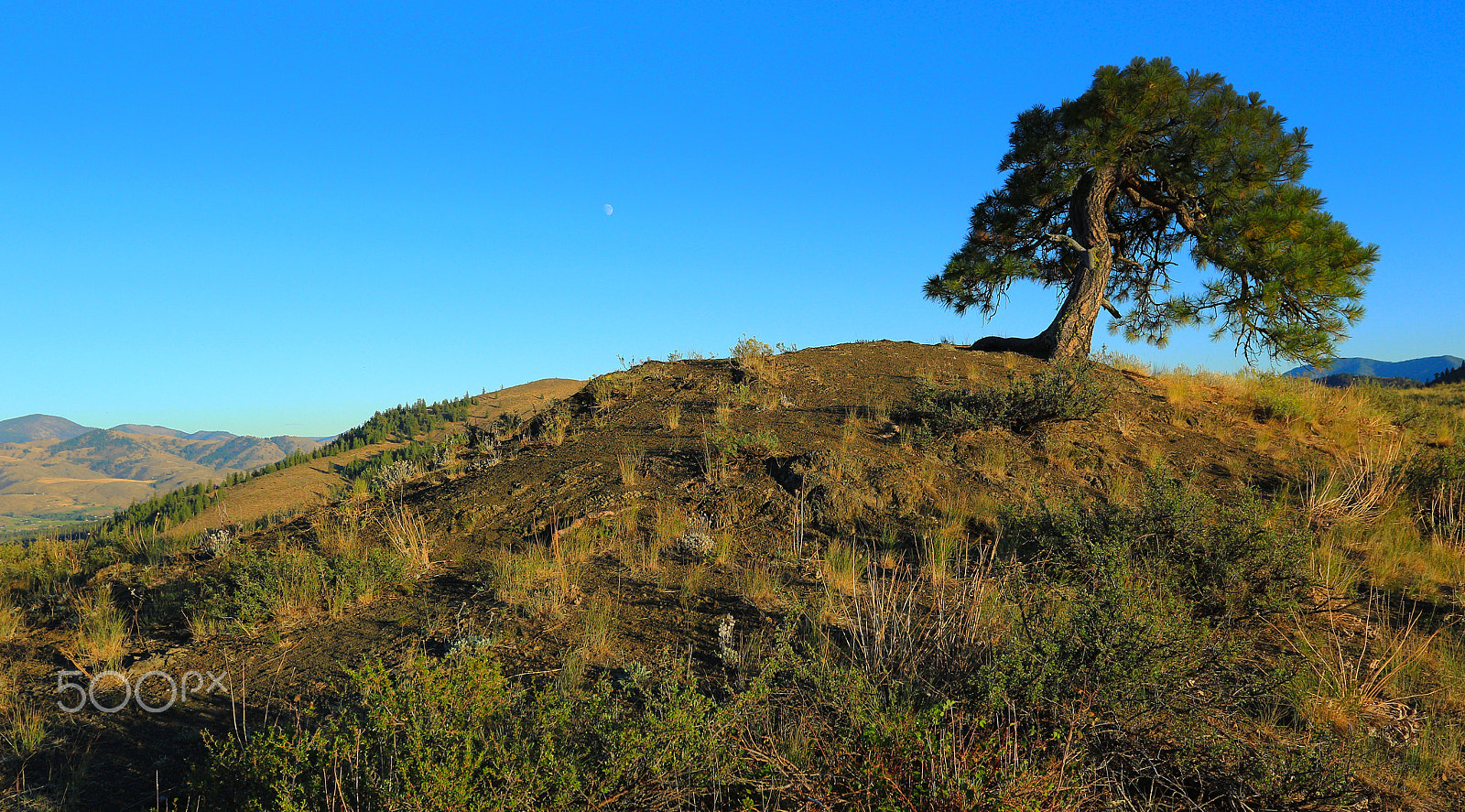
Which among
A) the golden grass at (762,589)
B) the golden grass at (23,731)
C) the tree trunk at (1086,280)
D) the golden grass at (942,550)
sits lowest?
the golden grass at (23,731)

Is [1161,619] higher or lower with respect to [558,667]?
higher

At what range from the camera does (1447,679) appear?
395 centimetres

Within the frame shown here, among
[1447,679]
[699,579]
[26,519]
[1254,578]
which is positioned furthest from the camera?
[26,519]

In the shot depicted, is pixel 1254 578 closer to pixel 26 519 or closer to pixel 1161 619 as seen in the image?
pixel 1161 619

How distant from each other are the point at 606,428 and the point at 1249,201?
10.5 metres

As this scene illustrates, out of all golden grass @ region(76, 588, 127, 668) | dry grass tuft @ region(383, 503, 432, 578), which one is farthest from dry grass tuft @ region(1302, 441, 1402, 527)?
golden grass @ region(76, 588, 127, 668)

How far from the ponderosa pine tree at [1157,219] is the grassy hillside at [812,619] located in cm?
194

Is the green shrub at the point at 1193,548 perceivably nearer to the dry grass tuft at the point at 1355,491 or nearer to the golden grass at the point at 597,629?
the dry grass tuft at the point at 1355,491

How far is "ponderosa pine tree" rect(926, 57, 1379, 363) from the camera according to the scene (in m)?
10.3

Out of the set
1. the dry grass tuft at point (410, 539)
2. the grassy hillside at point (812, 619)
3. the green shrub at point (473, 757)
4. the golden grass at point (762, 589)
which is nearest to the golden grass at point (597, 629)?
the grassy hillside at point (812, 619)

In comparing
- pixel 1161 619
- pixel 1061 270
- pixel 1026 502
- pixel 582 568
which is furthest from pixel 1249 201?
pixel 582 568

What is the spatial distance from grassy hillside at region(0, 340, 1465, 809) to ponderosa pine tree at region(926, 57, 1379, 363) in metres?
1.94

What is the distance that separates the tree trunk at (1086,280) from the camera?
11703mm

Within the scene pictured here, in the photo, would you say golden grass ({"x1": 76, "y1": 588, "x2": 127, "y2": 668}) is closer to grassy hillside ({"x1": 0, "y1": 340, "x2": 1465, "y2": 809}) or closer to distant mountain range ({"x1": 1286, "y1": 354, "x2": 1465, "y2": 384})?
grassy hillside ({"x1": 0, "y1": 340, "x2": 1465, "y2": 809})
